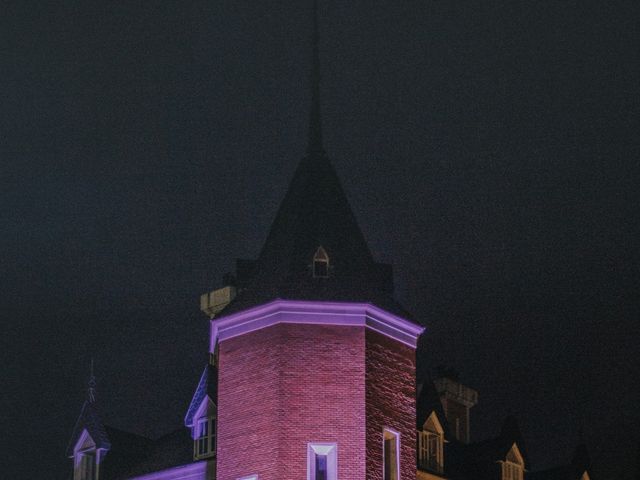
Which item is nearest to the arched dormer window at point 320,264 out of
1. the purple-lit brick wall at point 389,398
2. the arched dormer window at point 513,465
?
the purple-lit brick wall at point 389,398

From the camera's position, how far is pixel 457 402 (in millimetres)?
68062

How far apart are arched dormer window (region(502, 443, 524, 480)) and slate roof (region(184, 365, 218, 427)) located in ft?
41.0

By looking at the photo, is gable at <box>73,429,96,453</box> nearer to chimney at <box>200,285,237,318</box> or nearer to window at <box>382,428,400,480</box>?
chimney at <box>200,285,237,318</box>

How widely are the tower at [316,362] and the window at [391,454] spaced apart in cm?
3

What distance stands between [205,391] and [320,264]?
949 cm

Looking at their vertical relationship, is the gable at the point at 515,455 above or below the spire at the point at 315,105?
below

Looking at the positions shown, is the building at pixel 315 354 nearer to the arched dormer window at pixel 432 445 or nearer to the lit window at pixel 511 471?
the arched dormer window at pixel 432 445

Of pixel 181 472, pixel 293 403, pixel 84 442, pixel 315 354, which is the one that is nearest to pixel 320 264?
pixel 315 354

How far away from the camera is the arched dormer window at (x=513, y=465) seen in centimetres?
5984

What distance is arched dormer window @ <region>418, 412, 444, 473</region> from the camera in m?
55.4

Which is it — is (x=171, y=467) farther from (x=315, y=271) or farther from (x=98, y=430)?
(x=315, y=271)

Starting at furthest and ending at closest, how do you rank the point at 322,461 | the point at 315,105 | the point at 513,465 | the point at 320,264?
the point at 513,465, the point at 315,105, the point at 320,264, the point at 322,461

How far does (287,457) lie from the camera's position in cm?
4359

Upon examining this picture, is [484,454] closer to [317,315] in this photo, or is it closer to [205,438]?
[205,438]
